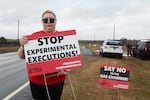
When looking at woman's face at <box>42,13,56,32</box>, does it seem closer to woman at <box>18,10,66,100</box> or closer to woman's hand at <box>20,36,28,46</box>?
woman at <box>18,10,66,100</box>

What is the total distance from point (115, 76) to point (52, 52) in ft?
12.2

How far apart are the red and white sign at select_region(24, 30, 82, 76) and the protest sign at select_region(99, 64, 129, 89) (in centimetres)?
345

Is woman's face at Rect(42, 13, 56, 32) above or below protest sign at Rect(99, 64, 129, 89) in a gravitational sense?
above

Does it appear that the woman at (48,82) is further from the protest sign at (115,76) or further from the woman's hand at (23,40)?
the protest sign at (115,76)

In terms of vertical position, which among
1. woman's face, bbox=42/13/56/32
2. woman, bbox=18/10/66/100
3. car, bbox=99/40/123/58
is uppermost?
woman's face, bbox=42/13/56/32

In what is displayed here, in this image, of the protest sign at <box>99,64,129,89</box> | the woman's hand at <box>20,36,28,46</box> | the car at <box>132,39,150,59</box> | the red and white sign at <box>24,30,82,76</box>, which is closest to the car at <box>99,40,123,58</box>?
the car at <box>132,39,150,59</box>

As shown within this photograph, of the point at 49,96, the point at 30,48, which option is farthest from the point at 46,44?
the point at 49,96

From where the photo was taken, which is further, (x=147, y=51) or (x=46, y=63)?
(x=147, y=51)

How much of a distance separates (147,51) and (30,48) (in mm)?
28607

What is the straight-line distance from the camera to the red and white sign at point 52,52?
6.46m

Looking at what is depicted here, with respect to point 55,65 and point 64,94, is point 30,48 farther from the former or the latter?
point 64,94

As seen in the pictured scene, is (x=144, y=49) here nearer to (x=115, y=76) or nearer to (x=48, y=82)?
(x=115, y=76)

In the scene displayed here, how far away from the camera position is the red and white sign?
6.46 m

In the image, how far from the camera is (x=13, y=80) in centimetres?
1659
